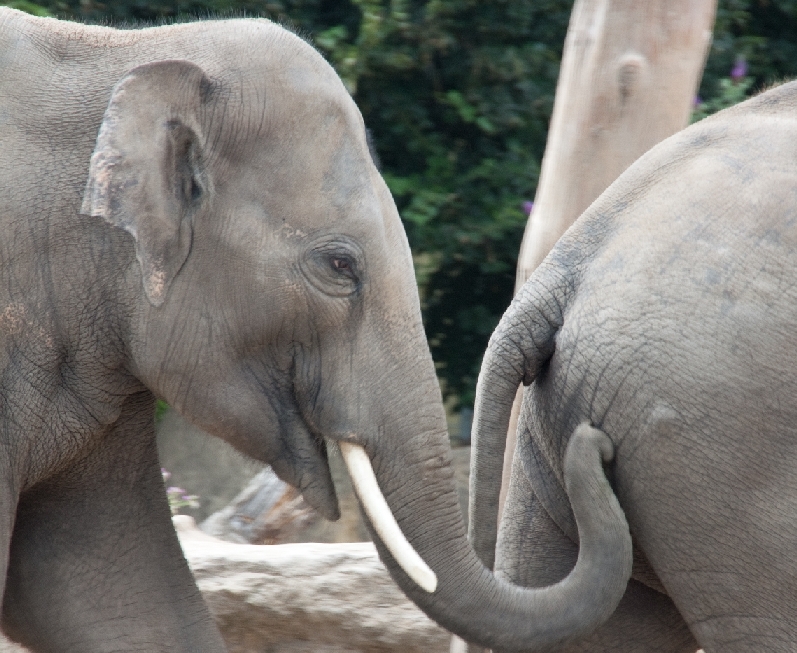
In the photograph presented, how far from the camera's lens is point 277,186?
228cm

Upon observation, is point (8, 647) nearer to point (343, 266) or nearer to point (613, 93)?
point (343, 266)

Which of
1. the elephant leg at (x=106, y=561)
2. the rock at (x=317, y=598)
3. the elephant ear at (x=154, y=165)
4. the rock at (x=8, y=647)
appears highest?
the elephant ear at (x=154, y=165)

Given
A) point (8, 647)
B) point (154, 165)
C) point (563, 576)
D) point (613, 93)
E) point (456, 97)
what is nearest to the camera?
point (154, 165)

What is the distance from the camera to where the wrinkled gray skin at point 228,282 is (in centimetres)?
225

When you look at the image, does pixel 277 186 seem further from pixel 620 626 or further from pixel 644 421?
pixel 620 626

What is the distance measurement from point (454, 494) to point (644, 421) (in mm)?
367

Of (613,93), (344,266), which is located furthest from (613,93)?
(344,266)

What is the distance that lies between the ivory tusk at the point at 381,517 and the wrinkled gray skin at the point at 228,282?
0.11 ft

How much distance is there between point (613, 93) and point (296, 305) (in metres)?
1.44

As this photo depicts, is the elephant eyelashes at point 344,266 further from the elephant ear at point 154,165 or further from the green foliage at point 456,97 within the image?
the green foliage at point 456,97

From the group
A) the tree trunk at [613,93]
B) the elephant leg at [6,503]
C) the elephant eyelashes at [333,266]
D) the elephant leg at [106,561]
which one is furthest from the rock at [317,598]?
the elephant eyelashes at [333,266]

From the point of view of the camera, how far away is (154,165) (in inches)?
87.1

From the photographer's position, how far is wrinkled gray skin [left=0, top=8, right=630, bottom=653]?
7.39ft

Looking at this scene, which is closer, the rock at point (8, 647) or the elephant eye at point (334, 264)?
the elephant eye at point (334, 264)
